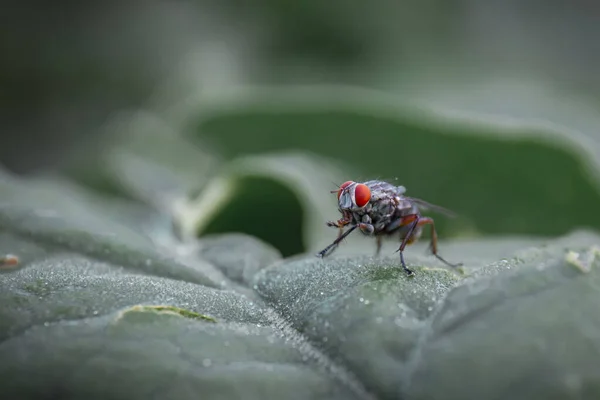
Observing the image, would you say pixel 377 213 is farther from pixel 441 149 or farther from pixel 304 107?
pixel 304 107

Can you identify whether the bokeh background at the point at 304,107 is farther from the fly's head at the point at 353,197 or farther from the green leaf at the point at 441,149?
the fly's head at the point at 353,197

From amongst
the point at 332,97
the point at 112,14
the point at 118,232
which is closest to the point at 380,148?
the point at 332,97

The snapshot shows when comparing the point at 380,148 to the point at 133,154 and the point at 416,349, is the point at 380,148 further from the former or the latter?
the point at 416,349

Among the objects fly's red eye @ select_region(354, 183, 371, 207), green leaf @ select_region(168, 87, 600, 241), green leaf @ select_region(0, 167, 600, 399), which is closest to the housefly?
fly's red eye @ select_region(354, 183, 371, 207)

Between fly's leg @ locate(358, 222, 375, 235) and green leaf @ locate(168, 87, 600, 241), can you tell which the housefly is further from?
green leaf @ locate(168, 87, 600, 241)

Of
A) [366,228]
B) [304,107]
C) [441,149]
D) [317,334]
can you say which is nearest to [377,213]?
[366,228]

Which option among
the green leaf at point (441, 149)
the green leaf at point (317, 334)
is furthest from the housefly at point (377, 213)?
the green leaf at point (441, 149)
